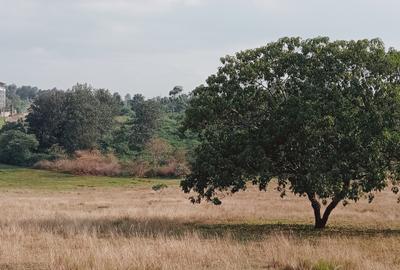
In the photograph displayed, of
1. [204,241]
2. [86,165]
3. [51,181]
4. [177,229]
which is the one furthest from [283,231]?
[86,165]

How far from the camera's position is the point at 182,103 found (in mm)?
175000

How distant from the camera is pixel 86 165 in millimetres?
94000

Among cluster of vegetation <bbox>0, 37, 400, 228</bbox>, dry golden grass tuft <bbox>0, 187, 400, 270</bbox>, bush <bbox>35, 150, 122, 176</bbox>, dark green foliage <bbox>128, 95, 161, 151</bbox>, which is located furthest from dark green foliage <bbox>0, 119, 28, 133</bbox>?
cluster of vegetation <bbox>0, 37, 400, 228</bbox>

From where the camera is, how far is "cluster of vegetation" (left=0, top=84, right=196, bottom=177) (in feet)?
311

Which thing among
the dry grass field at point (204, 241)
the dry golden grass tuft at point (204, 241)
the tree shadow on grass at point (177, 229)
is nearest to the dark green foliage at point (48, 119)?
the dry golden grass tuft at point (204, 241)

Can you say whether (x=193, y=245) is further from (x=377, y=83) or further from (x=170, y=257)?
(x=377, y=83)

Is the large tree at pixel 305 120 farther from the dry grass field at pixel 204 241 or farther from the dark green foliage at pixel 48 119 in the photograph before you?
the dark green foliage at pixel 48 119

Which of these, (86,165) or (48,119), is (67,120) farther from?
(86,165)

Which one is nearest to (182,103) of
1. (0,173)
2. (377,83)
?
(0,173)

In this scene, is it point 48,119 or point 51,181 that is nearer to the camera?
point 51,181

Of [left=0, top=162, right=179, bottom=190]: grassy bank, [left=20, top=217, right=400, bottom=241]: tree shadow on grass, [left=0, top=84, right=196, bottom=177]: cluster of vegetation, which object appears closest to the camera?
[left=20, top=217, right=400, bottom=241]: tree shadow on grass

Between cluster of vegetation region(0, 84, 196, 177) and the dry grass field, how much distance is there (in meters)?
58.0

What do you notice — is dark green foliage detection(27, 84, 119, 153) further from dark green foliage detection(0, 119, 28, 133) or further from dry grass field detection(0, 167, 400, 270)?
dry grass field detection(0, 167, 400, 270)

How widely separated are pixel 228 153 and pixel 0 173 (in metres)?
69.6
